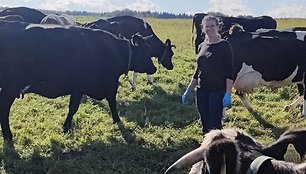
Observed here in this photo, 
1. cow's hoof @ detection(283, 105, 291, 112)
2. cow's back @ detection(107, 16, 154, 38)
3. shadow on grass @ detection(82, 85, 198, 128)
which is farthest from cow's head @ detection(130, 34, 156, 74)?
cow's back @ detection(107, 16, 154, 38)

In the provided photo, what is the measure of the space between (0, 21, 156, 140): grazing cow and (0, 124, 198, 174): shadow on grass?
2.89ft

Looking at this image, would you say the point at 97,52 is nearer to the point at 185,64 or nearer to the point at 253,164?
the point at 253,164

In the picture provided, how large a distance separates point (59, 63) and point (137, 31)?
6.72 meters

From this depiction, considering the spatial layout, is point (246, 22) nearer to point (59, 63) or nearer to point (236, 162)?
point (59, 63)

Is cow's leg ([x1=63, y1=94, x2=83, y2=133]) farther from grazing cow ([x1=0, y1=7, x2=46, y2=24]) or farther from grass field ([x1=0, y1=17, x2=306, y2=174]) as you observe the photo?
grazing cow ([x1=0, y1=7, x2=46, y2=24])

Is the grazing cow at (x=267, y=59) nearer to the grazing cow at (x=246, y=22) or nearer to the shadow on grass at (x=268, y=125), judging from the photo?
the shadow on grass at (x=268, y=125)

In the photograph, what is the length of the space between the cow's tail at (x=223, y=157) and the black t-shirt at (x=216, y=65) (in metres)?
3.83

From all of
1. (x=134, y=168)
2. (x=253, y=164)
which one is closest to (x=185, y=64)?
(x=134, y=168)

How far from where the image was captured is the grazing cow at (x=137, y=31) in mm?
13478

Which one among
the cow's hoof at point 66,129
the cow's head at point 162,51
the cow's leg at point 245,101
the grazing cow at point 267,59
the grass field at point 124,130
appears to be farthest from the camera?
the cow's head at point 162,51

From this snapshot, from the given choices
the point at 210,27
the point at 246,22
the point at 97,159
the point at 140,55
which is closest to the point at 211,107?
the point at 210,27

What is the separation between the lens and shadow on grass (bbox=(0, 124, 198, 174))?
21.2 ft

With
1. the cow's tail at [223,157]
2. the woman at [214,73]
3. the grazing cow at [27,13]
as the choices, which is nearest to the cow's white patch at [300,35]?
the woman at [214,73]

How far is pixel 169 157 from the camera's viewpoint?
7.02m
